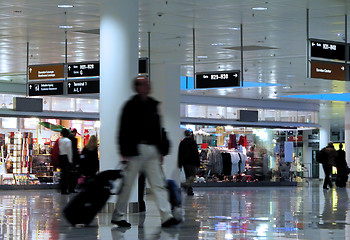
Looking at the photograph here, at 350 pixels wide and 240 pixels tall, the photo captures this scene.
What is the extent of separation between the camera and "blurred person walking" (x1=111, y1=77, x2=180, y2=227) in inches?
319

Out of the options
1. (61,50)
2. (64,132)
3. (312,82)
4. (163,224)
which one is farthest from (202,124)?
(163,224)

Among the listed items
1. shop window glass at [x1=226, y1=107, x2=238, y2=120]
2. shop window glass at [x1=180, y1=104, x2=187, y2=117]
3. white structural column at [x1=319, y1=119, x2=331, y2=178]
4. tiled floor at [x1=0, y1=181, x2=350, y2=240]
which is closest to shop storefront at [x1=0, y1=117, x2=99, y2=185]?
shop window glass at [x1=180, y1=104, x2=187, y2=117]

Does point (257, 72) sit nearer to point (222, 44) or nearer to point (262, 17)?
point (222, 44)

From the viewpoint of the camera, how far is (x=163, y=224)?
28.2 ft

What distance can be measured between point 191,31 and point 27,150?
11728 millimetres

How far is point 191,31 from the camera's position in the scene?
17.9 metres

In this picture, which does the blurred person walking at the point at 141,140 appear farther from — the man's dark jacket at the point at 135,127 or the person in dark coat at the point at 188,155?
the person in dark coat at the point at 188,155

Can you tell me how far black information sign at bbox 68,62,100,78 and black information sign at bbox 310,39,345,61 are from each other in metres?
5.30

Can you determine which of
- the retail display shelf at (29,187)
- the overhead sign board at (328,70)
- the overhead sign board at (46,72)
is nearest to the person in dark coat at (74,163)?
the overhead sign board at (46,72)

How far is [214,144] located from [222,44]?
1470 cm

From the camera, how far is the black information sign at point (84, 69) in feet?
58.2

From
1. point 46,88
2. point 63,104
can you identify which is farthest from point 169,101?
point 63,104

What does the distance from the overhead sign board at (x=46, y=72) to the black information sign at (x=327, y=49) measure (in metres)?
6.42

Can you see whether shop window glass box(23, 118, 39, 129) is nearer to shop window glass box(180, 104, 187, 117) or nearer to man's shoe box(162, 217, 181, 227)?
shop window glass box(180, 104, 187, 117)
